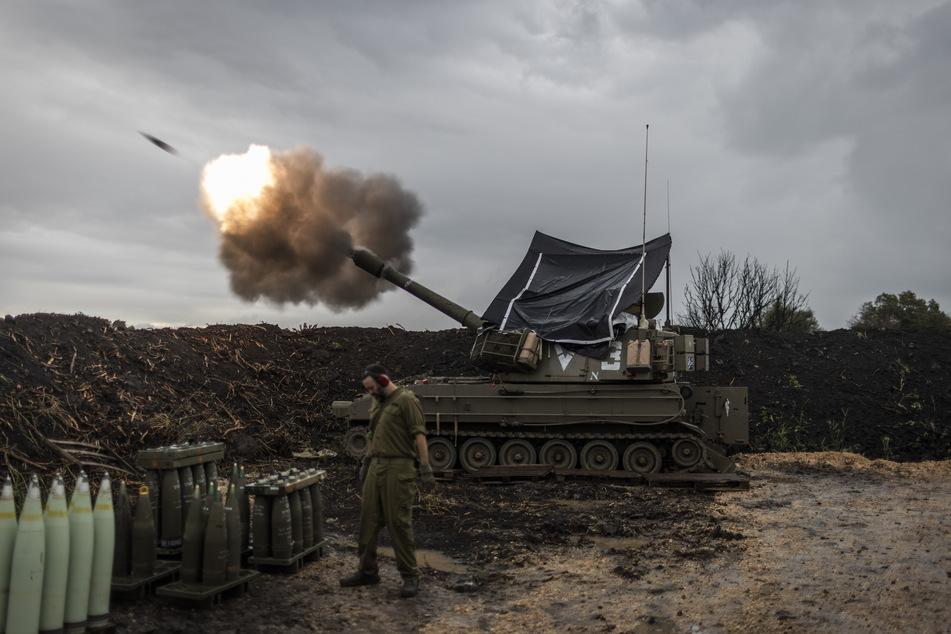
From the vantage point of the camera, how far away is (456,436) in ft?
45.5

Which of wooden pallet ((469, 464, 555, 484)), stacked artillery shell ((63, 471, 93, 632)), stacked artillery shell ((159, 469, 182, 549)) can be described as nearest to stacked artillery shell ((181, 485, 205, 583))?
stacked artillery shell ((159, 469, 182, 549))

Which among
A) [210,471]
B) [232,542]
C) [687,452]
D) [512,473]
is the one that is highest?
[210,471]

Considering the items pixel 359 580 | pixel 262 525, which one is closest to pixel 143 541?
pixel 262 525

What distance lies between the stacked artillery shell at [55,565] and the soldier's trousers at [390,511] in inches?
97.3

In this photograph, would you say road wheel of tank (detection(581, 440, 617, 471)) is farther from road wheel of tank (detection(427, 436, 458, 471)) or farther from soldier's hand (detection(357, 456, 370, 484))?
soldier's hand (detection(357, 456, 370, 484))

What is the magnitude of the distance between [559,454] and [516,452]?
80cm

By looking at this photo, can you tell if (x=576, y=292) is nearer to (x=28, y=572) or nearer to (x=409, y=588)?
(x=409, y=588)

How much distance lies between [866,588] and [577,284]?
356 inches

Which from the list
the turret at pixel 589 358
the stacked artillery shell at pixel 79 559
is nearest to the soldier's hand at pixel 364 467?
the stacked artillery shell at pixel 79 559

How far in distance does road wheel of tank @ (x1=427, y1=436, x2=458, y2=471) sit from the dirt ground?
1.65 meters

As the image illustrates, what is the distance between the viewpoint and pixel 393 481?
271 inches

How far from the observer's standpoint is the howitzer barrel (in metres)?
15.1

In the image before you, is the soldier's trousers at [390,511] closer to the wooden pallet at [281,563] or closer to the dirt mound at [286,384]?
the wooden pallet at [281,563]

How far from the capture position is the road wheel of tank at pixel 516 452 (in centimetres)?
1390
